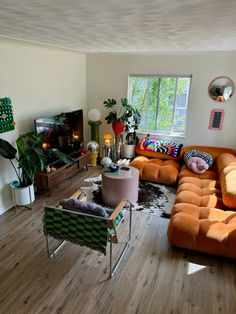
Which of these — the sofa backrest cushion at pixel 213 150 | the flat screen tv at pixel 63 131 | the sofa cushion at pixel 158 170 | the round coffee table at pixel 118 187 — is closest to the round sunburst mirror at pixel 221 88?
the sofa backrest cushion at pixel 213 150

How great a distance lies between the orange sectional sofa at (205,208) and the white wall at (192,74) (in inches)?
22.2

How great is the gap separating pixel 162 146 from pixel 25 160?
2762 mm

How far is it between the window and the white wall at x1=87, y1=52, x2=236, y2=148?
6.2 inches

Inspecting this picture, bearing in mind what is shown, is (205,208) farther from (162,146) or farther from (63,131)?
(63,131)

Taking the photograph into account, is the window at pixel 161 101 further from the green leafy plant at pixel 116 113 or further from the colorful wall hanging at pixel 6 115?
the colorful wall hanging at pixel 6 115

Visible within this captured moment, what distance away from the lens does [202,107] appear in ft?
16.0

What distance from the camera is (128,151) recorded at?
5398mm

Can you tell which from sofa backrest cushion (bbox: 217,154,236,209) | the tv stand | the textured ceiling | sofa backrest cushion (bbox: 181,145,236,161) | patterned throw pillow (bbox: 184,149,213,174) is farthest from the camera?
sofa backrest cushion (bbox: 181,145,236,161)

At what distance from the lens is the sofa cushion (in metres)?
4.43

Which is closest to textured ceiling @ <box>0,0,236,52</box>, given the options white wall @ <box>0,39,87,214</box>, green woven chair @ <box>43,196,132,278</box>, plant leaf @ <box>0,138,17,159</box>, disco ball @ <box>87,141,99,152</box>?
white wall @ <box>0,39,87,214</box>

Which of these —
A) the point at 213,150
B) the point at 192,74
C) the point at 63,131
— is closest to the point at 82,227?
the point at 63,131

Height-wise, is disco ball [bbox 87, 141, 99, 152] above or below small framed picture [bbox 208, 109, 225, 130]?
below

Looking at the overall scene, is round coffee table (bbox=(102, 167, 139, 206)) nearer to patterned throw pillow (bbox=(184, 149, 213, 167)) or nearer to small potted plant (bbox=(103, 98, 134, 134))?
patterned throw pillow (bbox=(184, 149, 213, 167))

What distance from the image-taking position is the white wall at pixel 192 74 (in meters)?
4.61
